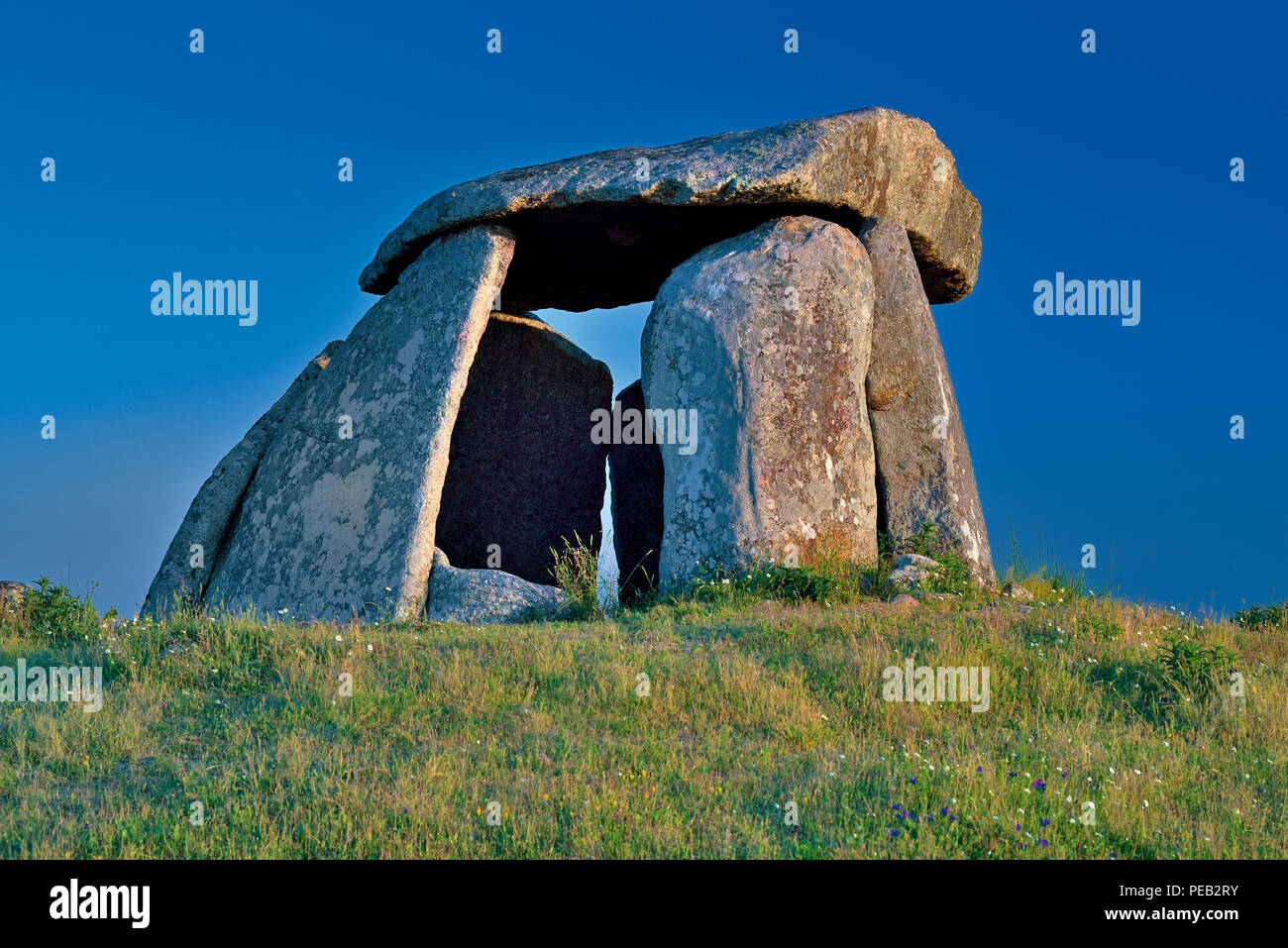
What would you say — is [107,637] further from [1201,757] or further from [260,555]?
[1201,757]

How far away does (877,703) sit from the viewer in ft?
24.0

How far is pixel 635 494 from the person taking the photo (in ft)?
49.4

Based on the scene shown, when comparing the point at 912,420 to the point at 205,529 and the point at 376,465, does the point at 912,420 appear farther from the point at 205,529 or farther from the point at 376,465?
the point at 205,529

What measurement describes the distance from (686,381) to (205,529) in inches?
261

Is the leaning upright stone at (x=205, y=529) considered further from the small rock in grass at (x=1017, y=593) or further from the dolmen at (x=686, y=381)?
the small rock in grass at (x=1017, y=593)

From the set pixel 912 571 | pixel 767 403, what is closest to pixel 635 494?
pixel 767 403

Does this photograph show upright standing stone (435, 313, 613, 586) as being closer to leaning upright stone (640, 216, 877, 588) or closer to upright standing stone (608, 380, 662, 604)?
upright standing stone (608, 380, 662, 604)

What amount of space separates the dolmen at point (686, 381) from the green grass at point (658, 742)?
1.79 meters

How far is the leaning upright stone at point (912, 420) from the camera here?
12.3 m

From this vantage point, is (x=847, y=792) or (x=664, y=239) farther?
(x=664, y=239)

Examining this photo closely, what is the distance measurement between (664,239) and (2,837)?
393 inches

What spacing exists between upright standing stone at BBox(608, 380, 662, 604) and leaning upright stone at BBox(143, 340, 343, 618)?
4.72m

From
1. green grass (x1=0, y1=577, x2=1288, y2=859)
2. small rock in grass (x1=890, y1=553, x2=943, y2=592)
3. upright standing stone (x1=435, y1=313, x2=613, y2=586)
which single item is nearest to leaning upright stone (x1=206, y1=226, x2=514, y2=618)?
green grass (x1=0, y1=577, x2=1288, y2=859)
